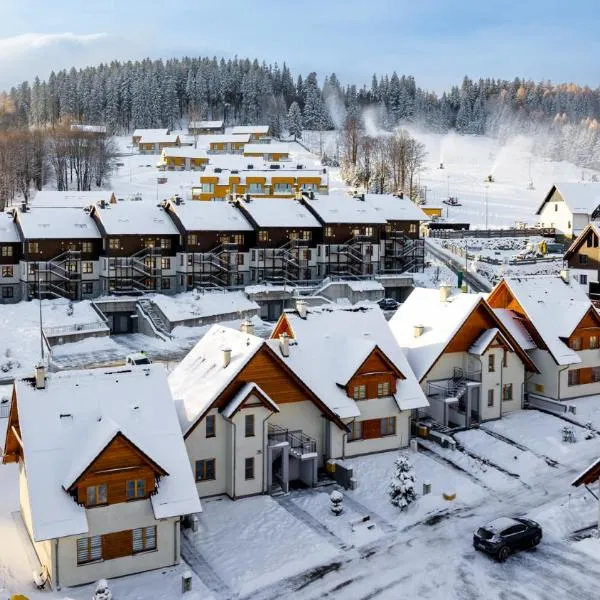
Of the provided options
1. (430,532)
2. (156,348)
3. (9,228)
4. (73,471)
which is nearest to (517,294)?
(430,532)

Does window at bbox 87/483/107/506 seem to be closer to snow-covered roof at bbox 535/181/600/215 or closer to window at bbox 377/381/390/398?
window at bbox 377/381/390/398

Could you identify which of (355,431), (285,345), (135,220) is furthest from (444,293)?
(135,220)

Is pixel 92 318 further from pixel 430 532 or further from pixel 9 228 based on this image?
pixel 430 532

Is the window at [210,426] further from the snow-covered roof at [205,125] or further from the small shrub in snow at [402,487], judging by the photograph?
the snow-covered roof at [205,125]

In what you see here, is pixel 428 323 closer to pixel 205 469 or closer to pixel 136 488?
pixel 205 469

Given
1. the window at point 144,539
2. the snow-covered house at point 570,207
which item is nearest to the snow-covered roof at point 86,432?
the window at point 144,539

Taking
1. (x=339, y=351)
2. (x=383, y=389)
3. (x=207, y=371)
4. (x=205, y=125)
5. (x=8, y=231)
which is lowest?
(x=383, y=389)

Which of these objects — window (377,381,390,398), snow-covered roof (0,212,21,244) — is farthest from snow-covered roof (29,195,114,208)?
window (377,381,390,398)
